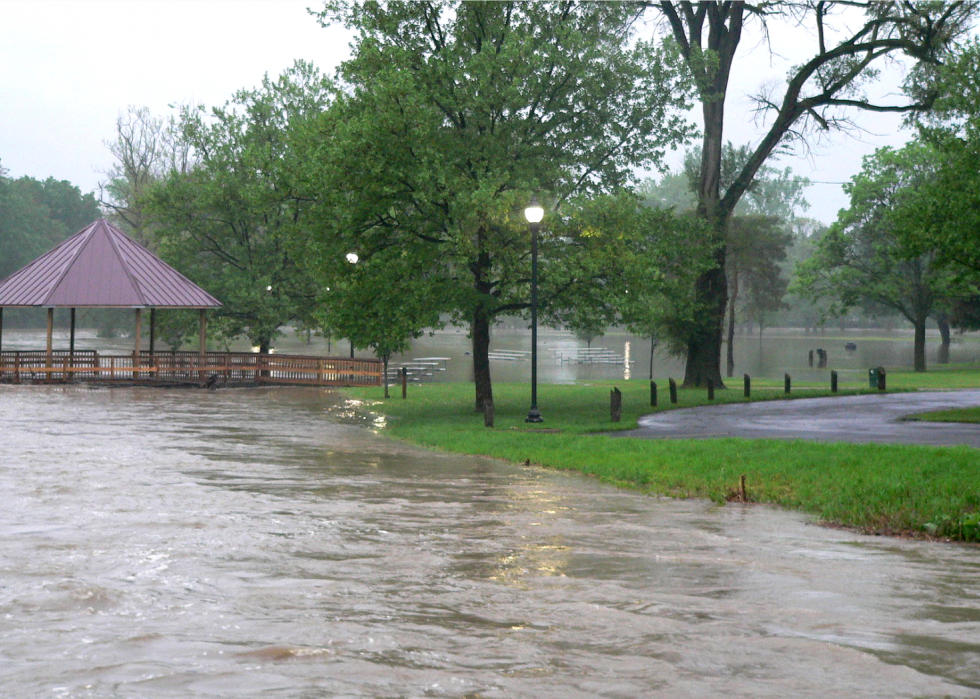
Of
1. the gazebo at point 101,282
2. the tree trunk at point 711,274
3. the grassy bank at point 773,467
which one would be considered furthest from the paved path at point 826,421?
the gazebo at point 101,282

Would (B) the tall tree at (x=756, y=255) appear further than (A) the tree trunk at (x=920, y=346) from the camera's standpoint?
Yes

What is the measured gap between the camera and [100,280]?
42562 millimetres

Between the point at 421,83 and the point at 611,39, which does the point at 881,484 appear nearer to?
the point at 421,83

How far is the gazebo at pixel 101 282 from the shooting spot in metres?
41.4

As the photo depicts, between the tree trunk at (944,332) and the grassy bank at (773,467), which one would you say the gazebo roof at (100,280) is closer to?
the grassy bank at (773,467)

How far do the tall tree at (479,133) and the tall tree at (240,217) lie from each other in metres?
19.0

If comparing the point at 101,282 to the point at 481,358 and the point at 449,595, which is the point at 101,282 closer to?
the point at 481,358

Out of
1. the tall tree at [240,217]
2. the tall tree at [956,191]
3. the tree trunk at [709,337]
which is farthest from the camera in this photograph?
the tall tree at [240,217]

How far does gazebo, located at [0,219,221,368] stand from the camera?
4141 centimetres

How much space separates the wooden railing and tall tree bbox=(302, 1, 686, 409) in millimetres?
14715

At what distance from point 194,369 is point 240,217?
9.37 metres

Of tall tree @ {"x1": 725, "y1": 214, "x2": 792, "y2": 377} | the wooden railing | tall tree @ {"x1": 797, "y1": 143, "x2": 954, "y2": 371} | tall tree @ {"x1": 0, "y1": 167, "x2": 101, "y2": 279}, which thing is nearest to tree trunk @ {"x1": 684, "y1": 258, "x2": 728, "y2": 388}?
the wooden railing

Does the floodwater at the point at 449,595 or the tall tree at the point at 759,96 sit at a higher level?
the tall tree at the point at 759,96

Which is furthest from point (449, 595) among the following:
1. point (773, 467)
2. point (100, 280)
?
point (100, 280)
